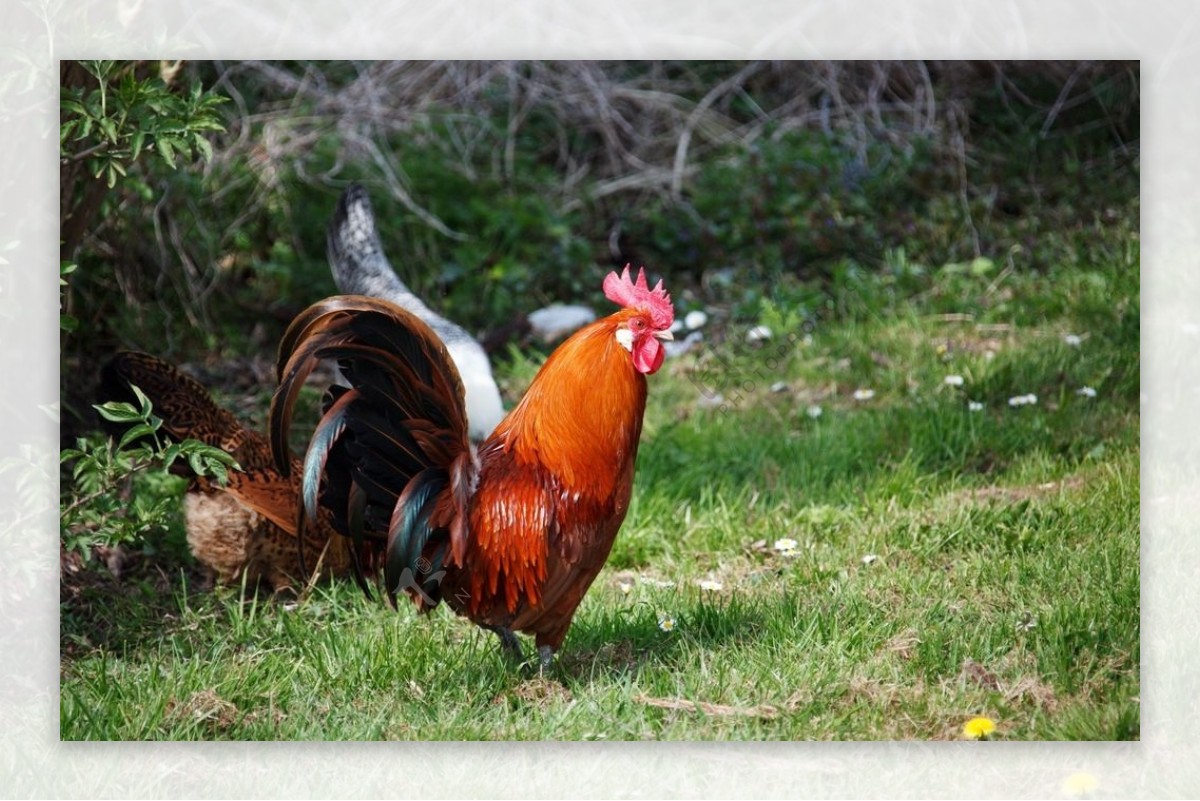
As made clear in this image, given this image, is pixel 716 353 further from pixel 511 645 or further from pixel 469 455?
pixel 469 455

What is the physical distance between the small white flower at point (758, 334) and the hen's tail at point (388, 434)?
7.55 ft

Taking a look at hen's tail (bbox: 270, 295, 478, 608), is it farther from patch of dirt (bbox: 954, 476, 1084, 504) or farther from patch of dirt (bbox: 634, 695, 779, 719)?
patch of dirt (bbox: 954, 476, 1084, 504)

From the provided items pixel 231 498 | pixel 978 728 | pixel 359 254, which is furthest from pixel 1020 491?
pixel 359 254

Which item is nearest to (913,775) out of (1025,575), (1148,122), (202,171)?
(1025,575)

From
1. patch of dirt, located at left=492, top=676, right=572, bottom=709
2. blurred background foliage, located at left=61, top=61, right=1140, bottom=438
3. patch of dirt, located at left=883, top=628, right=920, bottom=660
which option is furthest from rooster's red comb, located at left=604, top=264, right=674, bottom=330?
blurred background foliage, located at left=61, top=61, right=1140, bottom=438

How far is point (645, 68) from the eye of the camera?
566cm

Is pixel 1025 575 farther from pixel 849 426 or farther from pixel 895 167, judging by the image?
pixel 895 167

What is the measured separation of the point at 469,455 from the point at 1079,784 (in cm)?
163

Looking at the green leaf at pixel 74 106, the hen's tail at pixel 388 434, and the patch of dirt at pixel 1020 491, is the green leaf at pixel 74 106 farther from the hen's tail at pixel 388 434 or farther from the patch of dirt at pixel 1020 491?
the patch of dirt at pixel 1020 491

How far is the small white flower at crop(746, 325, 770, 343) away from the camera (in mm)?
5056

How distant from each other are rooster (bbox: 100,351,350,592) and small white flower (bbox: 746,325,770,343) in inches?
81.7

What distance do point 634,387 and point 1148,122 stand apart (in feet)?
5.24

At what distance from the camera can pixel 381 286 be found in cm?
465

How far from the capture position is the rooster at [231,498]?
137 inches
